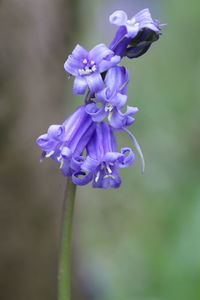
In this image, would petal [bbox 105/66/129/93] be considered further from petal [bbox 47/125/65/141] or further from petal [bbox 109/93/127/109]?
petal [bbox 47/125/65/141]

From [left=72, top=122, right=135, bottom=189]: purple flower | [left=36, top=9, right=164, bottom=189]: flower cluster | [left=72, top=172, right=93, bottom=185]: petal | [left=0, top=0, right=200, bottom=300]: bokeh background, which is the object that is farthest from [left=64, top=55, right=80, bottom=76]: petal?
[left=0, top=0, right=200, bottom=300]: bokeh background

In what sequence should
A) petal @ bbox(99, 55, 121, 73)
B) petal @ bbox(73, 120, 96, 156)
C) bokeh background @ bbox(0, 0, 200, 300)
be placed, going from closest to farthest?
1. petal @ bbox(99, 55, 121, 73)
2. petal @ bbox(73, 120, 96, 156)
3. bokeh background @ bbox(0, 0, 200, 300)

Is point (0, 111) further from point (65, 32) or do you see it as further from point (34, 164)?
point (65, 32)

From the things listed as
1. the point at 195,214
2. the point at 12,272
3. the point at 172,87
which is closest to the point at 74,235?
the point at 12,272

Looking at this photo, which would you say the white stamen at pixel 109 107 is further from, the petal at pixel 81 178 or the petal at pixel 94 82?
the petal at pixel 81 178

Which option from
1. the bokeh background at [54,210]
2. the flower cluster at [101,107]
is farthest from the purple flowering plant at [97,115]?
the bokeh background at [54,210]

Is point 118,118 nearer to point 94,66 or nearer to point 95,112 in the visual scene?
point 95,112
